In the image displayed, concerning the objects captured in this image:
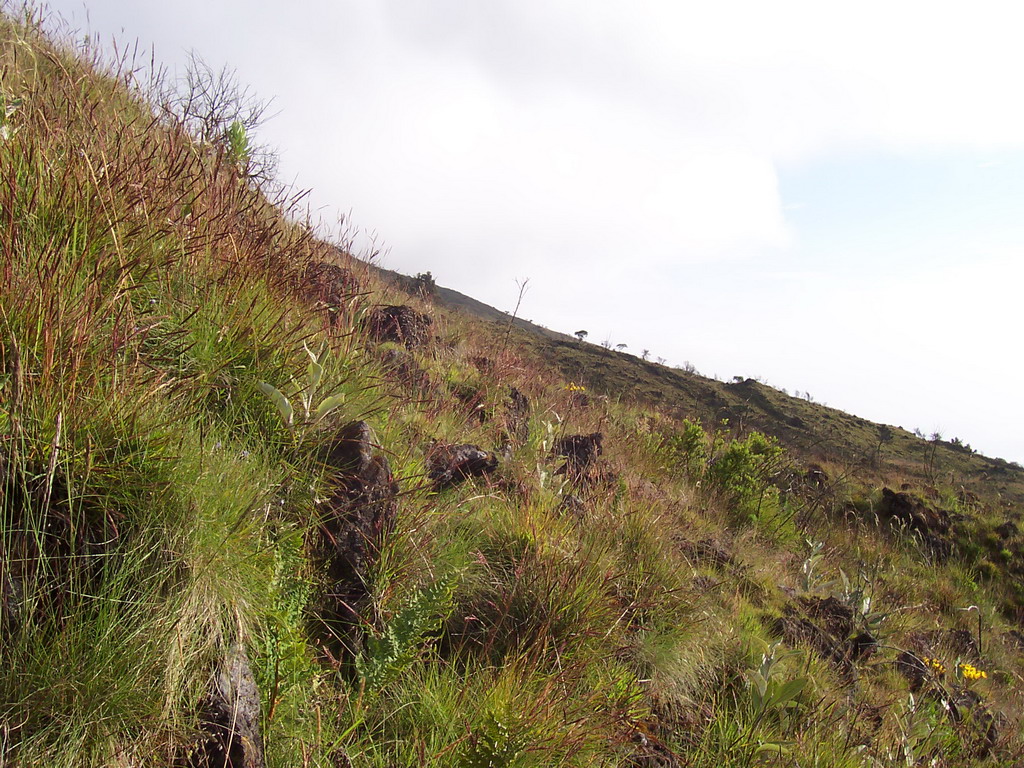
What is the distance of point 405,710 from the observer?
187 centimetres

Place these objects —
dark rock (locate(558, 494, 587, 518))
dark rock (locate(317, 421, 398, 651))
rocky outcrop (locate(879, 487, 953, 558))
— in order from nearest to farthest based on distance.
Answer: dark rock (locate(317, 421, 398, 651))
dark rock (locate(558, 494, 587, 518))
rocky outcrop (locate(879, 487, 953, 558))

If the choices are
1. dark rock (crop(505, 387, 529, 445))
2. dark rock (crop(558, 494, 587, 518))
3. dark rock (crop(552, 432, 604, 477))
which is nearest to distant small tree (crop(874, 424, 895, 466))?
dark rock (crop(552, 432, 604, 477))

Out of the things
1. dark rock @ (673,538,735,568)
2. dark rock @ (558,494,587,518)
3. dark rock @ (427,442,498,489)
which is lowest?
dark rock @ (673,538,735,568)

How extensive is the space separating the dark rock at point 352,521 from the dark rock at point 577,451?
1.98 meters

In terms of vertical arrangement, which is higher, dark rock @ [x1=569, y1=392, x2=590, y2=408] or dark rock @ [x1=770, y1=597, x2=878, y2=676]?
dark rock @ [x1=569, y1=392, x2=590, y2=408]

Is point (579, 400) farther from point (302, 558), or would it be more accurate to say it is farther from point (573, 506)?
point (302, 558)

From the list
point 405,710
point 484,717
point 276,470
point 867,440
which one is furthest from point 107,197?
point 867,440

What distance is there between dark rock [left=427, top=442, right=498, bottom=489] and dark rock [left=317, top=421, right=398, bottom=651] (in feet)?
1.65

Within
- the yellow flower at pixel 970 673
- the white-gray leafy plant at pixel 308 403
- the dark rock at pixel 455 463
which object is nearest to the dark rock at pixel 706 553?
the dark rock at pixel 455 463

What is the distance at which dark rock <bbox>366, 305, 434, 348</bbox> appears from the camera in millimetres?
4410

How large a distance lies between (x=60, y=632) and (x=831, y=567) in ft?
21.0

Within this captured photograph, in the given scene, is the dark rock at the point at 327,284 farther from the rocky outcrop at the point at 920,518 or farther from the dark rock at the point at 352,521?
the rocky outcrop at the point at 920,518

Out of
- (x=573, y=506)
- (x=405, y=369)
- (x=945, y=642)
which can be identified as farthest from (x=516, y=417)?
(x=945, y=642)

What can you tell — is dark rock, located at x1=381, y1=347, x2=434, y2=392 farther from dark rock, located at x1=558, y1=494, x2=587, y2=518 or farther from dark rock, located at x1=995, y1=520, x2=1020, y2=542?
dark rock, located at x1=995, y1=520, x2=1020, y2=542
